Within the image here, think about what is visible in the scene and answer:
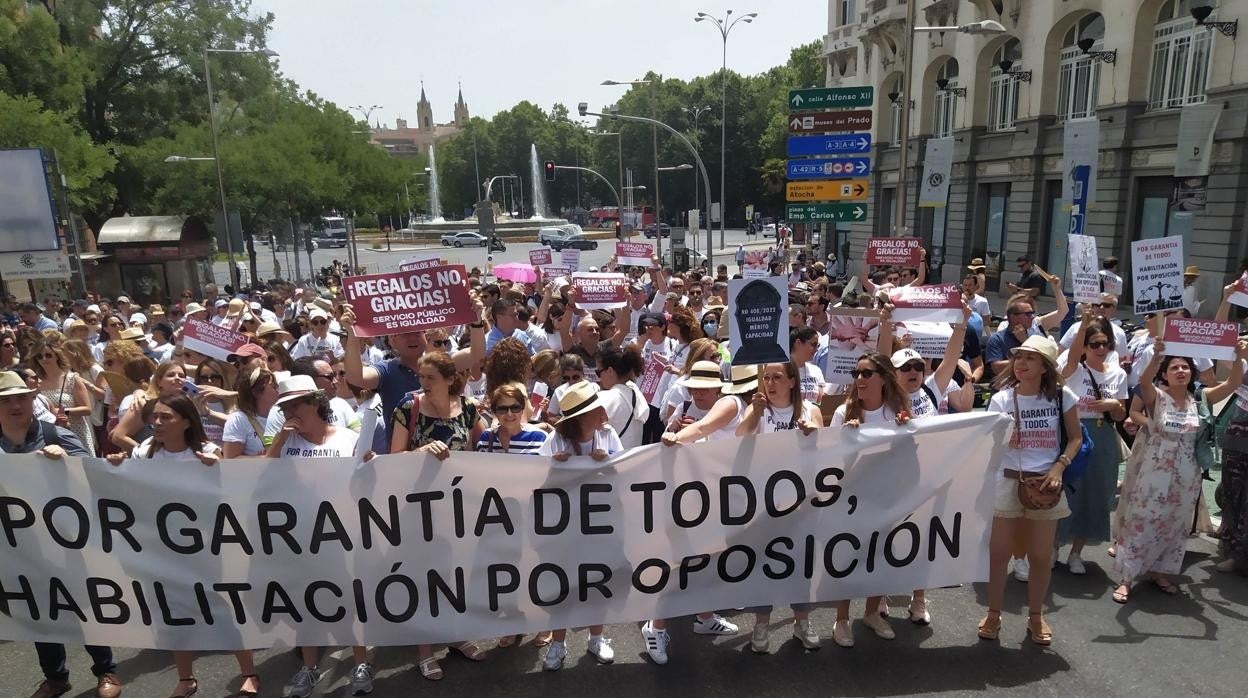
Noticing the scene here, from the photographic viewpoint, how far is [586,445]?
4.26 metres

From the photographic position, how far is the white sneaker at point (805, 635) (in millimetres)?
4582

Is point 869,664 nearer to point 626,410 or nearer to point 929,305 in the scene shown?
point 626,410

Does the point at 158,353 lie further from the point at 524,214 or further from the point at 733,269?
the point at 524,214

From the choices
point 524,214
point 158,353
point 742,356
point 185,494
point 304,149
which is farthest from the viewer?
point 524,214

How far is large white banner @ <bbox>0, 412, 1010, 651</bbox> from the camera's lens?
4113 millimetres

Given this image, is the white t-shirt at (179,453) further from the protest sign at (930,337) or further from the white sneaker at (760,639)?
the protest sign at (930,337)

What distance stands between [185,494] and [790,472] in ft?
10.2

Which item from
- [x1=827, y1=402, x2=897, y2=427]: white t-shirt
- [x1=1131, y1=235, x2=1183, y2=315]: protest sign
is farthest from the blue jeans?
[x1=1131, y1=235, x2=1183, y2=315]: protest sign

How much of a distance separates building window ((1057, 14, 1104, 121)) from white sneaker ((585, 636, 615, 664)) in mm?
22114

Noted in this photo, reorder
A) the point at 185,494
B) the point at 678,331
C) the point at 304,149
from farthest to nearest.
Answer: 1. the point at 304,149
2. the point at 678,331
3. the point at 185,494

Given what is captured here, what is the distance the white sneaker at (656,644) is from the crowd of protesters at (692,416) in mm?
11

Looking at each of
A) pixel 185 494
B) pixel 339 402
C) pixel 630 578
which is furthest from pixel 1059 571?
pixel 185 494

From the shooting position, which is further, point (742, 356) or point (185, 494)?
point (742, 356)

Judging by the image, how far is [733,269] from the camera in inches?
1640
